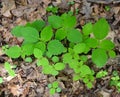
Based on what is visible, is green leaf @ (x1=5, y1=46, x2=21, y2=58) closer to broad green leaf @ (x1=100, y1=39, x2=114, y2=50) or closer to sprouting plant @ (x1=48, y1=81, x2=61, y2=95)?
sprouting plant @ (x1=48, y1=81, x2=61, y2=95)

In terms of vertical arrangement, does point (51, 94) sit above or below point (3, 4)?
below

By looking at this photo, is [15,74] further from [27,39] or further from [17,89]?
[27,39]

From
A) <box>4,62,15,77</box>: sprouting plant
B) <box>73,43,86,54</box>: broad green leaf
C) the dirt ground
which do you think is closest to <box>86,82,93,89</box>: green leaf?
the dirt ground

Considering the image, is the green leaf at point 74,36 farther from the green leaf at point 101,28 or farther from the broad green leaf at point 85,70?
the broad green leaf at point 85,70

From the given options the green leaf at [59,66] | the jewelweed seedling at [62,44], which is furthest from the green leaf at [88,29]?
the green leaf at [59,66]

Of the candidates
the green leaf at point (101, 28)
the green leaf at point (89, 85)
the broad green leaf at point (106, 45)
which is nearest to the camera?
the green leaf at point (101, 28)

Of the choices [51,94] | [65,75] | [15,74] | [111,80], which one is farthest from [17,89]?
[111,80]

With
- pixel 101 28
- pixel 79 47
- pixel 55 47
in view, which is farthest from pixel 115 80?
pixel 55 47
